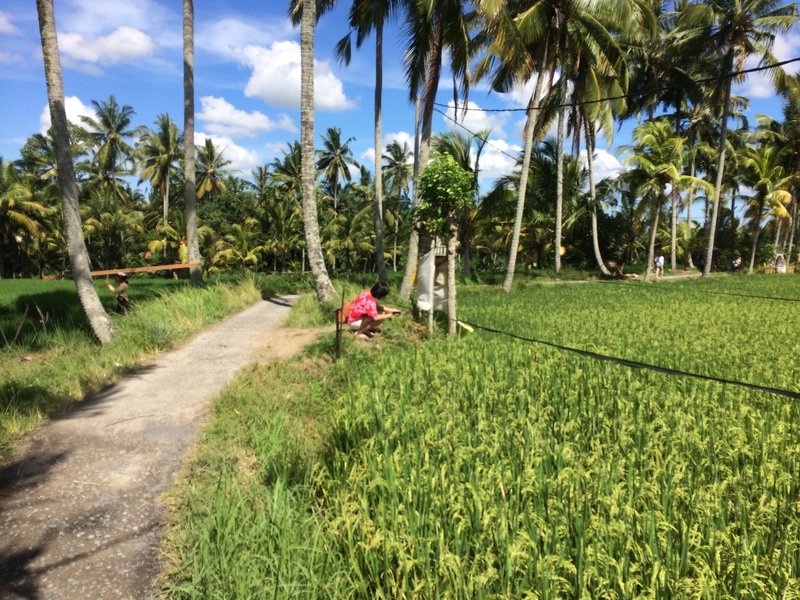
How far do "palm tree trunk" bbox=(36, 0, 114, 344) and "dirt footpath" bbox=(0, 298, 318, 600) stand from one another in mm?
1868

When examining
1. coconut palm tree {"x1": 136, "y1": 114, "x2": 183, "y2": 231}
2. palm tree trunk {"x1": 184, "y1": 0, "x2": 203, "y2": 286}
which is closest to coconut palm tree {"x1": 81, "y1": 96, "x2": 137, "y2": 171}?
coconut palm tree {"x1": 136, "y1": 114, "x2": 183, "y2": 231}

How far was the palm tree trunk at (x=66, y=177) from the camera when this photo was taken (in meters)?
6.88

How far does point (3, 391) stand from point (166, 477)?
251cm

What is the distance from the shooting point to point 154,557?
2.76m

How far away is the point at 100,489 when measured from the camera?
3.42m

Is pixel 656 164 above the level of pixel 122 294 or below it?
above

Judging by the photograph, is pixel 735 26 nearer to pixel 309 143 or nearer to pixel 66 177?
pixel 309 143

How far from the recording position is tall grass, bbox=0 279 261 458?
4578 mm

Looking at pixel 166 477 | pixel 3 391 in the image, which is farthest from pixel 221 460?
pixel 3 391

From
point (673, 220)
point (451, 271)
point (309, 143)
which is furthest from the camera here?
point (673, 220)

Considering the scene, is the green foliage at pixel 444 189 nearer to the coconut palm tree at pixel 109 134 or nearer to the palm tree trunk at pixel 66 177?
the palm tree trunk at pixel 66 177

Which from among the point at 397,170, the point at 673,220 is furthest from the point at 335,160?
the point at 673,220

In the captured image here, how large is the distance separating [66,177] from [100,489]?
5.51 meters

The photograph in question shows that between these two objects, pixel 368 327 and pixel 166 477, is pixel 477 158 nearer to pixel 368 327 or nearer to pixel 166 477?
pixel 368 327
